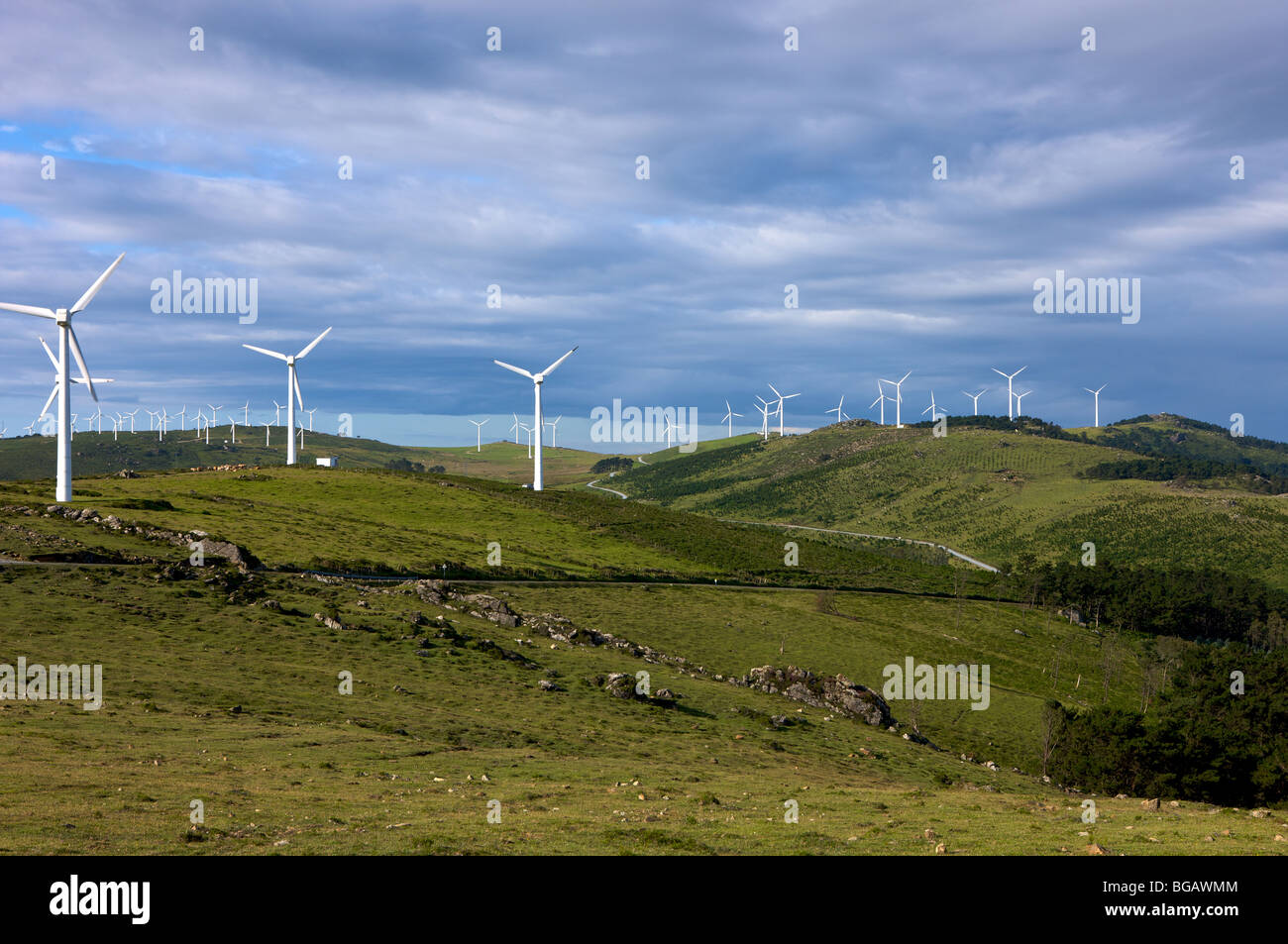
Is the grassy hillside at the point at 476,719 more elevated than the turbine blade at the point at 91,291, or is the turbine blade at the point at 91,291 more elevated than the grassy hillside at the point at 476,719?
the turbine blade at the point at 91,291

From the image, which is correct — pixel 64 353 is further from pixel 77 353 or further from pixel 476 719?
pixel 476 719

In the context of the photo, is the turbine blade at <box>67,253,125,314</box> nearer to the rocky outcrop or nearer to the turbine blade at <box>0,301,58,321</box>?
the turbine blade at <box>0,301,58,321</box>

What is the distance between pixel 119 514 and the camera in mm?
119250

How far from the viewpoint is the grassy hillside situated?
31281mm

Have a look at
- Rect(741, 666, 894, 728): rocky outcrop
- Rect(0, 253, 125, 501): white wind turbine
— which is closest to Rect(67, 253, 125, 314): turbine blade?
Rect(0, 253, 125, 501): white wind turbine

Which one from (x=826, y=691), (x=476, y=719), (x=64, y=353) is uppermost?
(x=64, y=353)

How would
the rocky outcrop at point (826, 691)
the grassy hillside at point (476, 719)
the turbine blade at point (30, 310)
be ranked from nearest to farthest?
the grassy hillside at point (476, 719)
the rocky outcrop at point (826, 691)
the turbine blade at point (30, 310)

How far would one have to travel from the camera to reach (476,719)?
197 feet

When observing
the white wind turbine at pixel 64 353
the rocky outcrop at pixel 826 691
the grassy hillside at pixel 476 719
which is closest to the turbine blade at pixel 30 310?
the white wind turbine at pixel 64 353

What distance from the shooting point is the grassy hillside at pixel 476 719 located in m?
31.3

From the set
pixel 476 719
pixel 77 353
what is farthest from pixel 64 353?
pixel 476 719

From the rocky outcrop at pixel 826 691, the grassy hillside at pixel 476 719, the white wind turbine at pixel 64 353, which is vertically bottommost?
the rocky outcrop at pixel 826 691

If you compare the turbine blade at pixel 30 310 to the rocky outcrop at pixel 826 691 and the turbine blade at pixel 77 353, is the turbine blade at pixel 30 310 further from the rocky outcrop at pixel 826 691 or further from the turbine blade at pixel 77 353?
the rocky outcrop at pixel 826 691
